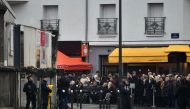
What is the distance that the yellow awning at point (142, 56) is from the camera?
4828 cm

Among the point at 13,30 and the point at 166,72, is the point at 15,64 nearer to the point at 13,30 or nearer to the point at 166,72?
the point at 13,30

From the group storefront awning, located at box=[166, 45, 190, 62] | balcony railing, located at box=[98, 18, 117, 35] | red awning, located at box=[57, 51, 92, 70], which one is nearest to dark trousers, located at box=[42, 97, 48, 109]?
red awning, located at box=[57, 51, 92, 70]

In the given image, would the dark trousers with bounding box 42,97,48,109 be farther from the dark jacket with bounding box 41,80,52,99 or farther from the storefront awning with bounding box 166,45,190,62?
the storefront awning with bounding box 166,45,190,62

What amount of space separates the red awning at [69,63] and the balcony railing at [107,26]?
9.37 ft

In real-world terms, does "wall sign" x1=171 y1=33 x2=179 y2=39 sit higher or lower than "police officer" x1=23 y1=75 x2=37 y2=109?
higher

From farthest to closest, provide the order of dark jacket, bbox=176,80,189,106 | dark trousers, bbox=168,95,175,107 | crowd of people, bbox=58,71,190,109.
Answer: dark trousers, bbox=168,95,175,107 → crowd of people, bbox=58,71,190,109 → dark jacket, bbox=176,80,189,106

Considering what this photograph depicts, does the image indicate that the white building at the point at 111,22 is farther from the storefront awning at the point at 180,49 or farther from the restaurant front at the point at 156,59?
the storefront awning at the point at 180,49

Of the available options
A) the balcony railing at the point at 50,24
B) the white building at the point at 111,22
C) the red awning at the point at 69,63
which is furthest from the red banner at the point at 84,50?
the balcony railing at the point at 50,24

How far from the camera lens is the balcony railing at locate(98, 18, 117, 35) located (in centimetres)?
5076

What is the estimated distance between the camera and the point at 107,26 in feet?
168

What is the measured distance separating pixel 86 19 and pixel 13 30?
22.4 metres

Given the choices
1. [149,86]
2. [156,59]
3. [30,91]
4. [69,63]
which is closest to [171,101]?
[149,86]

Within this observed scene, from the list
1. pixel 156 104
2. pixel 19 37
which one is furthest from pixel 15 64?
pixel 156 104

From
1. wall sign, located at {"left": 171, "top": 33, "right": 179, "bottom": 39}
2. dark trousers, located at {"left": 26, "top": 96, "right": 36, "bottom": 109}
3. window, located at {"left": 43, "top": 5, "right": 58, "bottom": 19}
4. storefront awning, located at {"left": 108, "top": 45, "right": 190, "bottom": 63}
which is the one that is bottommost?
dark trousers, located at {"left": 26, "top": 96, "right": 36, "bottom": 109}
